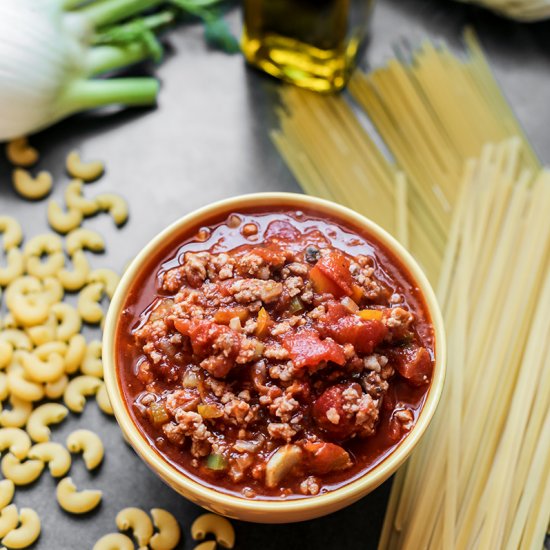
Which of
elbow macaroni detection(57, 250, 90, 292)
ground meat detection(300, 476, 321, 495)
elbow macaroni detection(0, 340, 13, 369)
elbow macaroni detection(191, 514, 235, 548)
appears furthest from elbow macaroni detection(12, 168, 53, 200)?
ground meat detection(300, 476, 321, 495)

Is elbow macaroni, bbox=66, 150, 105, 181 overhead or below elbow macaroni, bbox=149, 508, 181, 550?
overhead

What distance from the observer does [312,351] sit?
78.7 inches

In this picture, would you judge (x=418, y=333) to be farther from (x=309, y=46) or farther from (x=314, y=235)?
(x=309, y=46)

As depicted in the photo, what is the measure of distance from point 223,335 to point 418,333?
1.81 feet

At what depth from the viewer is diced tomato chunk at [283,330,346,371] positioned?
199 cm

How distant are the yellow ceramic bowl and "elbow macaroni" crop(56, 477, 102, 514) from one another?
0.46 m

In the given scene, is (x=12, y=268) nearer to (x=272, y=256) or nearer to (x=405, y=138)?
(x=272, y=256)

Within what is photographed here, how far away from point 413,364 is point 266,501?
1.68ft

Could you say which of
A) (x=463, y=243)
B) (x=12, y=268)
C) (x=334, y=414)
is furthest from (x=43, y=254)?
(x=463, y=243)

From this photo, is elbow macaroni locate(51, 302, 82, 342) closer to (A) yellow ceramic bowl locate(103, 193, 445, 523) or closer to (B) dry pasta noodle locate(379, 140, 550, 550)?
(A) yellow ceramic bowl locate(103, 193, 445, 523)

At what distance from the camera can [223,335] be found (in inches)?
79.4

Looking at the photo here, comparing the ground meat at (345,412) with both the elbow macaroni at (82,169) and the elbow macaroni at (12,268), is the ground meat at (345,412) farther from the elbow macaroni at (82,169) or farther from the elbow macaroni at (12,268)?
the elbow macaroni at (82,169)

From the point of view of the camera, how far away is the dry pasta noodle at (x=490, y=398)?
7.84 ft

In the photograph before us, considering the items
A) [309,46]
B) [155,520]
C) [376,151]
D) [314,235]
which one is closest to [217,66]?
[309,46]
